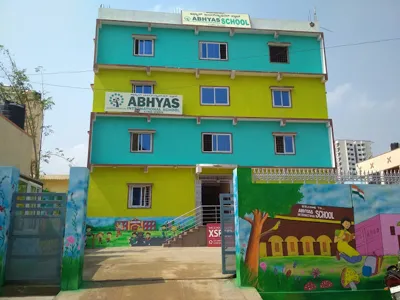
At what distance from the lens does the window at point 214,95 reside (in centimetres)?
2069

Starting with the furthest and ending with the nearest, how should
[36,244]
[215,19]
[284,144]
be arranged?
1. [215,19]
2. [284,144]
3. [36,244]

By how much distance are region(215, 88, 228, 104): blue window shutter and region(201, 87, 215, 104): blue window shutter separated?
0.83 feet

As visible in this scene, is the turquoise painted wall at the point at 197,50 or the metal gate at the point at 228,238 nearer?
the metal gate at the point at 228,238

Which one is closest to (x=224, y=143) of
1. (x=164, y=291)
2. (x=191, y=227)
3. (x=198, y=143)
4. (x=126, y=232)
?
(x=198, y=143)

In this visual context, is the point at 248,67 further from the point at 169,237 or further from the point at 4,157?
the point at 4,157

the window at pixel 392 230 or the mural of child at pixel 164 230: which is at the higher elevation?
the window at pixel 392 230

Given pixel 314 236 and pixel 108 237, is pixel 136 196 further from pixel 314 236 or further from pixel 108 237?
pixel 314 236

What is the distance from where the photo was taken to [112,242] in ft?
58.4

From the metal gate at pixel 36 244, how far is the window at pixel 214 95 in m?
14.4

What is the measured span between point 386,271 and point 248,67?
15693 millimetres

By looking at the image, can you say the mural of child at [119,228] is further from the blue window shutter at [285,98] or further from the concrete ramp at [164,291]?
the blue window shutter at [285,98]

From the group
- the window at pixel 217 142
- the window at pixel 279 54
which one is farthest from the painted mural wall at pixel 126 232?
the window at pixel 279 54

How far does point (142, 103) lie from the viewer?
19.5 meters

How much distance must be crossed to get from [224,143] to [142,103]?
5317 mm
